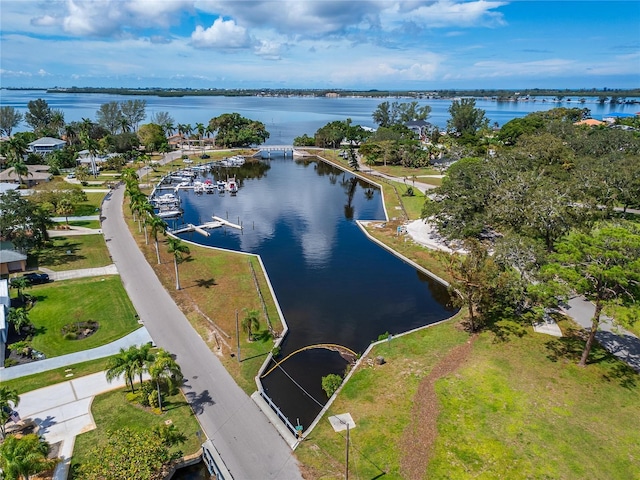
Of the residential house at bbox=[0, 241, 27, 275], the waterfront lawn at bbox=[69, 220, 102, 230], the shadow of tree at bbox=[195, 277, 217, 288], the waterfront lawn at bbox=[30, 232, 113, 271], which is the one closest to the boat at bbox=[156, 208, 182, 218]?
the waterfront lawn at bbox=[69, 220, 102, 230]

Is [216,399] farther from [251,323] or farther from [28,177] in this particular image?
[28,177]

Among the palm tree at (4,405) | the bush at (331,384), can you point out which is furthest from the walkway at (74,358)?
the bush at (331,384)

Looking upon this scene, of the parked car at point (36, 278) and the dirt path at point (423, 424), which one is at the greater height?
the parked car at point (36, 278)

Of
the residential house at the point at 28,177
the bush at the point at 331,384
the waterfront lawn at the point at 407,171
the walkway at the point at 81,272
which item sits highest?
the residential house at the point at 28,177

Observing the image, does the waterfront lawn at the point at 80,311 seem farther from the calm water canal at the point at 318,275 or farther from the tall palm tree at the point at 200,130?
the tall palm tree at the point at 200,130

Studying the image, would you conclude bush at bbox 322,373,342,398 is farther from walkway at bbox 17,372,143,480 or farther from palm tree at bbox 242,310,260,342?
walkway at bbox 17,372,143,480

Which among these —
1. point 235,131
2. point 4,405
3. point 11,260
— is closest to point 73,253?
point 11,260

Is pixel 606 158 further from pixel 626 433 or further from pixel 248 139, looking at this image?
pixel 248 139

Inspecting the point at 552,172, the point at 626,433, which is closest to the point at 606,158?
the point at 552,172
